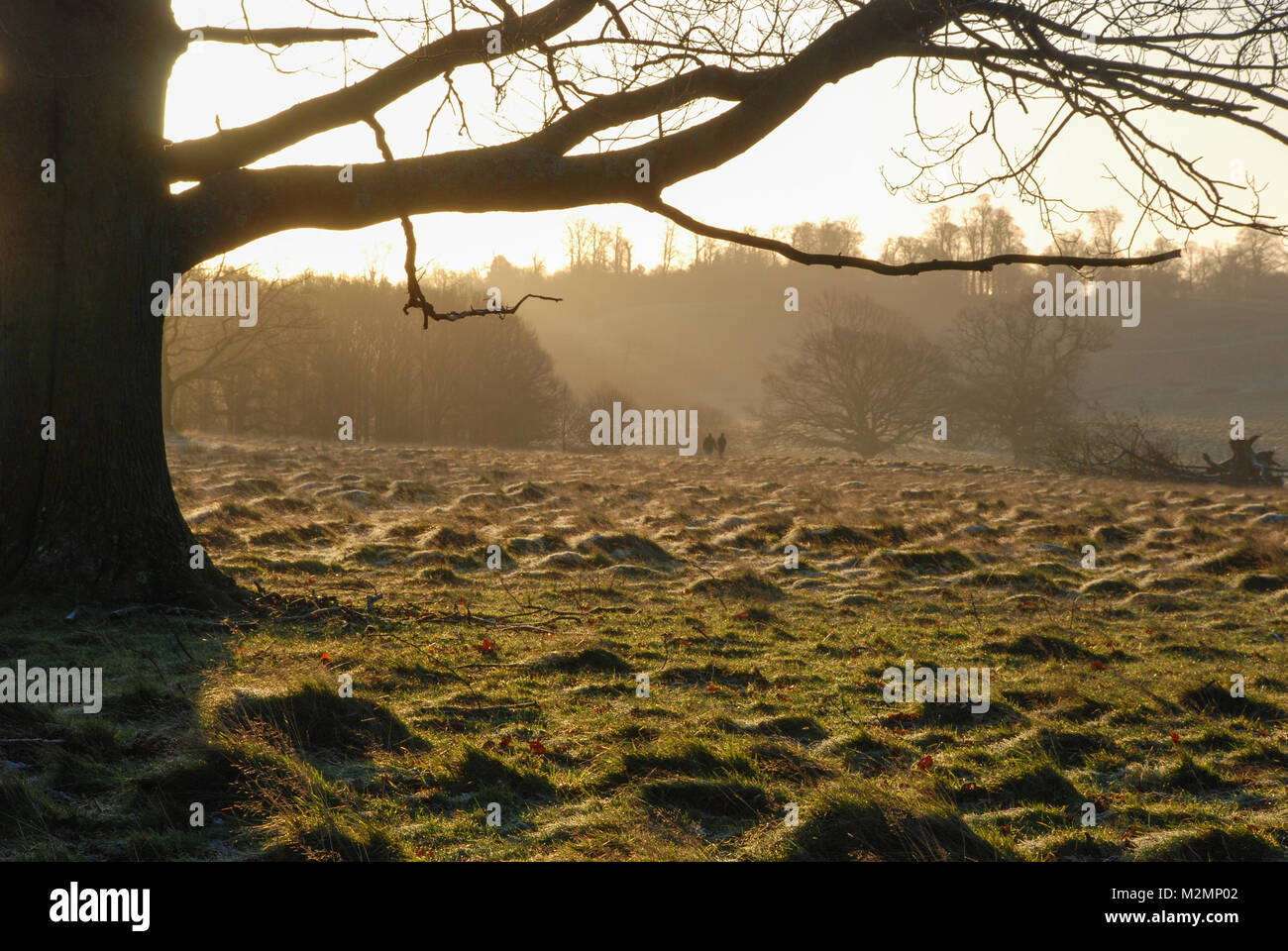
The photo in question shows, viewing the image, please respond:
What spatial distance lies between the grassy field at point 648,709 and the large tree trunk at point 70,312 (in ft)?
1.77

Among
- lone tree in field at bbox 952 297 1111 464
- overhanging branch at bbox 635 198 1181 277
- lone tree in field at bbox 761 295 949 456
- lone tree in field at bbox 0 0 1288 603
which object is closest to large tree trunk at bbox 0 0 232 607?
lone tree in field at bbox 0 0 1288 603

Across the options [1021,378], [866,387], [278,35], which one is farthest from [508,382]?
[278,35]

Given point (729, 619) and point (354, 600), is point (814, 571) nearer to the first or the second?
point (729, 619)

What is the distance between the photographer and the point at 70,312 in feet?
23.1

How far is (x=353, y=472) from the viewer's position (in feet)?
70.8

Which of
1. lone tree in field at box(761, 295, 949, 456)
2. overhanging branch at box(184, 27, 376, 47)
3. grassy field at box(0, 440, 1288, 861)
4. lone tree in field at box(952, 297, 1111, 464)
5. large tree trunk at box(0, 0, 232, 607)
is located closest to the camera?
grassy field at box(0, 440, 1288, 861)

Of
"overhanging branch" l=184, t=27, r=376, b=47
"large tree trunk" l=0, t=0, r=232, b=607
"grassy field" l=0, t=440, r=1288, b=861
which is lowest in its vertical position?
"grassy field" l=0, t=440, r=1288, b=861

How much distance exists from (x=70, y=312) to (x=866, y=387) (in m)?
45.7

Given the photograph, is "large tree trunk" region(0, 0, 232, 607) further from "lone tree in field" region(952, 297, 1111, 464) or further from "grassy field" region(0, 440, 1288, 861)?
"lone tree in field" region(952, 297, 1111, 464)

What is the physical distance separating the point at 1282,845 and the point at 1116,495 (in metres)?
21.4

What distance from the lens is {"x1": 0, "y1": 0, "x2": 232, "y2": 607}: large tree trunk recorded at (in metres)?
7.02

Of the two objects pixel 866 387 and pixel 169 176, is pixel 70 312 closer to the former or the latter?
pixel 169 176

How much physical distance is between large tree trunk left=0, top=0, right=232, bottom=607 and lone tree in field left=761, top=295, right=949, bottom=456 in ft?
146
